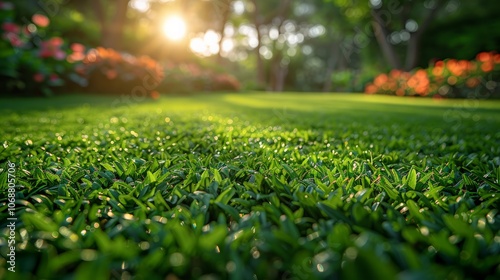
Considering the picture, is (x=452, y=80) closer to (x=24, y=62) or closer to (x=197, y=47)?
(x=24, y=62)

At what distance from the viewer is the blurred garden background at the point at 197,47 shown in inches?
257

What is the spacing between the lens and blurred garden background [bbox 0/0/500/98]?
21.4 ft

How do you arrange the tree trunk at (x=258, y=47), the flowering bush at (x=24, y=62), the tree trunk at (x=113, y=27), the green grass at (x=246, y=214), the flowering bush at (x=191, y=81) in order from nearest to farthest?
1. the green grass at (x=246, y=214)
2. the flowering bush at (x=24, y=62)
3. the flowering bush at (x=191, y=81)
4. the tree trunk at (x=113, y=27)
5. the tree trunk at (x=258, y=47)

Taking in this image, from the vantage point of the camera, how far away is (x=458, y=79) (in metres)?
10.1

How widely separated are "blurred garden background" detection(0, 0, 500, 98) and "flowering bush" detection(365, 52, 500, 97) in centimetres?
3

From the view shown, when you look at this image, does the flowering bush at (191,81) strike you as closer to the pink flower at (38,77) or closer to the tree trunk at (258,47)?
the pink flower at (38,77)

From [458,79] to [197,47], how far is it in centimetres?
2571

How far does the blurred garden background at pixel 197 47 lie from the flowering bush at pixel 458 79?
0.03m

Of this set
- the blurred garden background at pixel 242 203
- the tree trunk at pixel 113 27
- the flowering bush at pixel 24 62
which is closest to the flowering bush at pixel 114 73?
the flowering bush at pixel 24 62

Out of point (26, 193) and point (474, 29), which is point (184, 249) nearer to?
point (26, 193)

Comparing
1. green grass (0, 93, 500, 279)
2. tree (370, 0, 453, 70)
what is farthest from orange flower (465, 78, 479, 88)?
green grass (0, 93, 500, 279)

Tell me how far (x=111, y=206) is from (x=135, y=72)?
7.19m

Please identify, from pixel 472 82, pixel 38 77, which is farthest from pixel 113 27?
pixel 472 82

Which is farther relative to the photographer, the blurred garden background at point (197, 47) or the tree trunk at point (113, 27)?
the tree trunk at point (113, 27)
